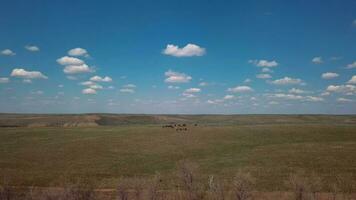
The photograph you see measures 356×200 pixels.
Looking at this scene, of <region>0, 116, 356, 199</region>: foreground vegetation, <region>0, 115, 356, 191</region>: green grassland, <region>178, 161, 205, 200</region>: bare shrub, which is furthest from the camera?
<region>0, 115, 356, 191</region>: green grassland

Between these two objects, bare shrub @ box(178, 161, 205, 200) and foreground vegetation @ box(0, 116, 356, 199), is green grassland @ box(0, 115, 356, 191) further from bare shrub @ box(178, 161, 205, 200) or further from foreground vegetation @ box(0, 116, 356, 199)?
bare shrub @ box(178, 161, 205, 200)

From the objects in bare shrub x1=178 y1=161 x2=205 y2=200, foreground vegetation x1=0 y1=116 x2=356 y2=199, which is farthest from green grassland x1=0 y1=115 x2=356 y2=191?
bare shrub x1=178 y1=161 x2=205 y2=200

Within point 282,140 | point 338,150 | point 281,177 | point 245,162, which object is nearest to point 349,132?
point 282,140

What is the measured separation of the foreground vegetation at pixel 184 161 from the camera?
1736 inches

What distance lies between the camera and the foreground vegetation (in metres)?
44.1

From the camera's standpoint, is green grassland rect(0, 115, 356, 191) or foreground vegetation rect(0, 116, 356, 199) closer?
foreground vegetation rect(0, 116, 356, 199)

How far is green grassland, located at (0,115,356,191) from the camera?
50812 millimetres

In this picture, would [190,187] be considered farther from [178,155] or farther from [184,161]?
[178,155]

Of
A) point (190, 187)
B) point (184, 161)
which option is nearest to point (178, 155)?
point (184, 161)

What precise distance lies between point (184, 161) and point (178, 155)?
7.28 meters

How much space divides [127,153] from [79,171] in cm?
1812

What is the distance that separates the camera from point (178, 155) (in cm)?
6762

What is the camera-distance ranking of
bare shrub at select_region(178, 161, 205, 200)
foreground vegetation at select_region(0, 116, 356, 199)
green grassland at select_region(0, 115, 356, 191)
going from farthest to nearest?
1. green grassland at select_region(0, 115, 356, 191)
2. foreground vegetation at select_region(0, 116, 356, 199)
3. bare shrub at select_region(178, 161, 205, 200)

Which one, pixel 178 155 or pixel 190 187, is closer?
pixel 190 187
